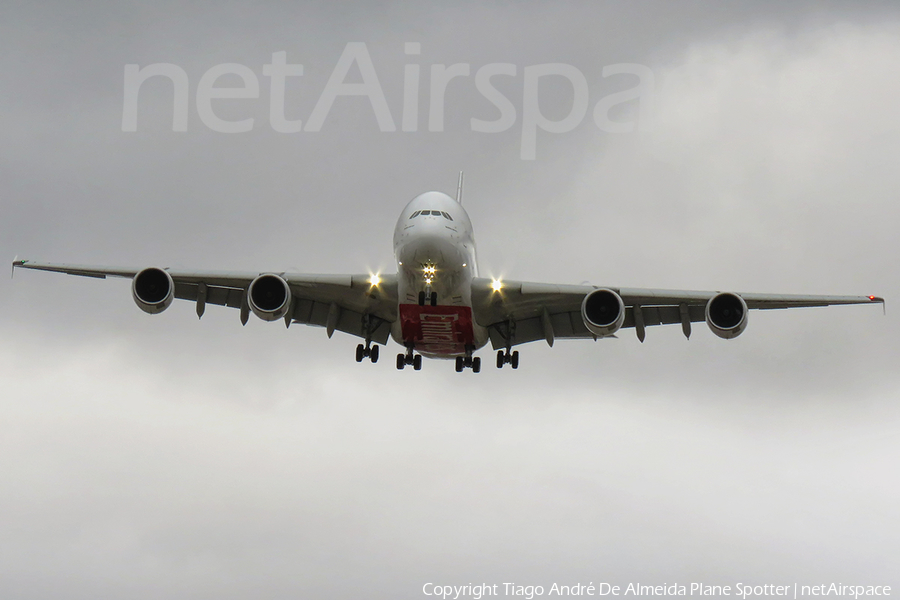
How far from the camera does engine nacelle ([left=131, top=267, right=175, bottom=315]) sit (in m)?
31.4

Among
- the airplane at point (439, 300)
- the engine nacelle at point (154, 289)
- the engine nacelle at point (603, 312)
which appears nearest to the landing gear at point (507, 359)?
the airplane at point (439, 300)

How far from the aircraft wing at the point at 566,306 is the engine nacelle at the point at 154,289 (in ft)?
31.5

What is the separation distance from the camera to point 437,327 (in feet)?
108

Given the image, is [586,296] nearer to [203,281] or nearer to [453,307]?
[453,307]

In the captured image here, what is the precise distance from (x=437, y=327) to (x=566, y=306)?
15.3 ft

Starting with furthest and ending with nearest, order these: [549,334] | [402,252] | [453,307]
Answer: [549,334] → [453,307] → [402,252]

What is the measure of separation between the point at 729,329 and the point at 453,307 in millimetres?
8448

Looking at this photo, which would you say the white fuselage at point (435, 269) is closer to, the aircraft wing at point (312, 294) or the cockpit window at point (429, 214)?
the cockpit window at point (429, 214)

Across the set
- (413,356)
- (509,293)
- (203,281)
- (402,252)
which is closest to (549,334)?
(509,293)

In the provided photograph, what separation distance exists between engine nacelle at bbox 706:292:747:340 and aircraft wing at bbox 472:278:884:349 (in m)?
0.57

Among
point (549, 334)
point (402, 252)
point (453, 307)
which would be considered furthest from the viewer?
point (549, 334)

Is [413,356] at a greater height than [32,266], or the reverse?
[32,266]

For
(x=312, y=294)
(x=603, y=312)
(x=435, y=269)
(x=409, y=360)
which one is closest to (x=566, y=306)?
(x=603, y=312)

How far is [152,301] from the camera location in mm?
31484
